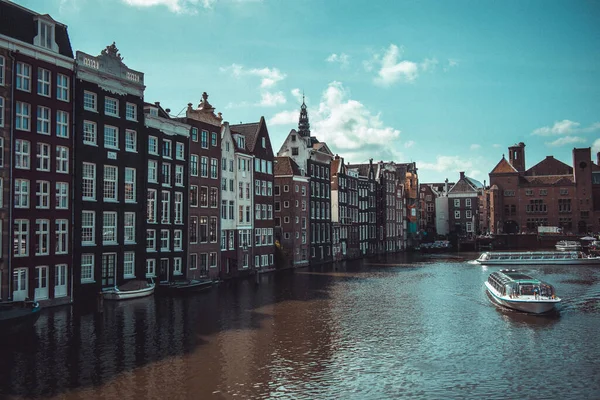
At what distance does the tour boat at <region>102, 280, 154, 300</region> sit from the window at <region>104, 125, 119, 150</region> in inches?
530

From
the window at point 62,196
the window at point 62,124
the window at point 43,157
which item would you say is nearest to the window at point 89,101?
the window at point 62,124

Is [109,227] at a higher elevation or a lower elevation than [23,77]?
lower

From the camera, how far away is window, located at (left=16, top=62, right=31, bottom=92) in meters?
45.8

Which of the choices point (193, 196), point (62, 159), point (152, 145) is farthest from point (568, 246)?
point (62, 159)

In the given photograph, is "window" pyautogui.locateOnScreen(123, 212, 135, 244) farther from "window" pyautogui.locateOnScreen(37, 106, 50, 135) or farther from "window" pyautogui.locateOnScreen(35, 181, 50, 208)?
"window" pyautogui.locateOnScreen(37, 106, 50, 135)

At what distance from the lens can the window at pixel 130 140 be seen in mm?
57397

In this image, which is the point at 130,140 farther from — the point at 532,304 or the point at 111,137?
the point at 532,304

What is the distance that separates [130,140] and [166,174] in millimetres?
6679

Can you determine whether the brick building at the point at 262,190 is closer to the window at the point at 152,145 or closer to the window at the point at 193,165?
the window at the point at 193,165

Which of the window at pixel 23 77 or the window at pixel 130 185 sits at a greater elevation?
the window at pixel 23 77

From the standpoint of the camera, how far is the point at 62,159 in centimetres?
4941

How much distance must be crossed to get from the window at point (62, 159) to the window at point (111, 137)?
5.19m

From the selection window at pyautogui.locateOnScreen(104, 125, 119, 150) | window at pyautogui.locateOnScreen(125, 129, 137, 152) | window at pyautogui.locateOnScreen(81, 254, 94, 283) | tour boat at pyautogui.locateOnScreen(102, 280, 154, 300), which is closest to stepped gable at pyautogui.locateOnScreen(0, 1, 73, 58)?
window at pyautogui.locateOnScreen(104, 125, 119, 150)

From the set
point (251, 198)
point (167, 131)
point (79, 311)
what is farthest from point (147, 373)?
Result: point (251, 198)
